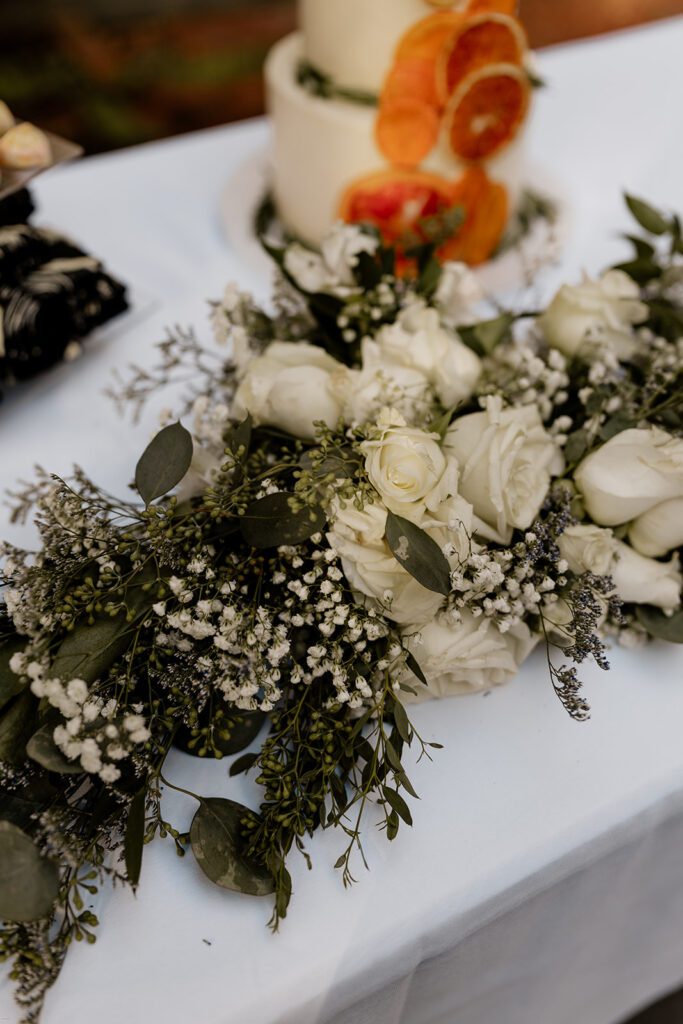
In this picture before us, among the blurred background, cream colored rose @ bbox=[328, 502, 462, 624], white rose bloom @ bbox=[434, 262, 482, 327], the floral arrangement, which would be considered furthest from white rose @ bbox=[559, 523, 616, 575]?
the blurred background

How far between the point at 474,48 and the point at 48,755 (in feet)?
2.75

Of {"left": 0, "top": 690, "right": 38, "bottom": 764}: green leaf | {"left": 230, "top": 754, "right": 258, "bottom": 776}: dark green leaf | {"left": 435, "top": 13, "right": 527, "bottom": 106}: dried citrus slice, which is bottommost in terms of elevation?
{"left": 230, "top": 754, "right": 258, "bottom": 776}: dark green leaf

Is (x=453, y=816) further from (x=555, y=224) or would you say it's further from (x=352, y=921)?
(x=555, y=224)

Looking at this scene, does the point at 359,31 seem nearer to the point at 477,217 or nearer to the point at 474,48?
the point at 474,48

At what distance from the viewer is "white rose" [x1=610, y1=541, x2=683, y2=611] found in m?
0.68

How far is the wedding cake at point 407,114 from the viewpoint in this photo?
95cm

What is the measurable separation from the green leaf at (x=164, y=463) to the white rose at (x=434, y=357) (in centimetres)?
18

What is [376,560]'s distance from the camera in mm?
581

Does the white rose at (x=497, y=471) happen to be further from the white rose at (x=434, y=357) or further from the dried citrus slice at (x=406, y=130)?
the dried citrus slice at (x=406, y=130)

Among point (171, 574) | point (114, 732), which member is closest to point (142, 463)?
point (171, 574)

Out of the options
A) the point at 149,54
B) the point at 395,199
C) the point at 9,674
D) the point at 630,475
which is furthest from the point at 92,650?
the point at 149,54

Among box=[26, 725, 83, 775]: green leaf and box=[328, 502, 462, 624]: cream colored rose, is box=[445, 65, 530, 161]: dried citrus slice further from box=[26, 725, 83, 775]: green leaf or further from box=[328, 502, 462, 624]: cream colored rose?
box=[26, 725, 83, 775]: green leaf

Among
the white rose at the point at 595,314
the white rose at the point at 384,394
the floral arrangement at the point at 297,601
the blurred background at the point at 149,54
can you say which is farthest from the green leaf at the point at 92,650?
the blurred background at the point at 149,54

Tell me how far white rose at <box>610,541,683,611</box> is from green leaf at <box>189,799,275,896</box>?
1.08 ft
